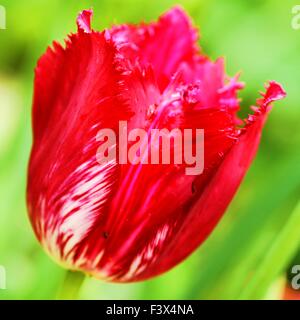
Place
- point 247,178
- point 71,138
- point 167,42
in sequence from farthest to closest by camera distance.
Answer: point 247,178, point 167,42, point 71,138

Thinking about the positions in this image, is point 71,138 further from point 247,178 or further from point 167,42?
point 247,178

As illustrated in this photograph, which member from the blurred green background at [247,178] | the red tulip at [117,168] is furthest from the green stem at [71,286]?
the blurred green background at [247,178]

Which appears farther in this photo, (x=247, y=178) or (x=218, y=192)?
(x=247, y=178)

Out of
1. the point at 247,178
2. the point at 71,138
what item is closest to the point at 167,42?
the point at 71,138

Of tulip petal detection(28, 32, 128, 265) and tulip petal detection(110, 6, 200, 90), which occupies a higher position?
tulip petal detection(110, 6, 200, 90)

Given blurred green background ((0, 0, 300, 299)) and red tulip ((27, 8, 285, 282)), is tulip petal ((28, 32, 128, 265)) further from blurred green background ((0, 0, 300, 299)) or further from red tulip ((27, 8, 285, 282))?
blurred green background ((0, 0, 300, 299))

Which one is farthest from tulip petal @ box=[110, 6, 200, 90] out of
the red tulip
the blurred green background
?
the blurred green background
